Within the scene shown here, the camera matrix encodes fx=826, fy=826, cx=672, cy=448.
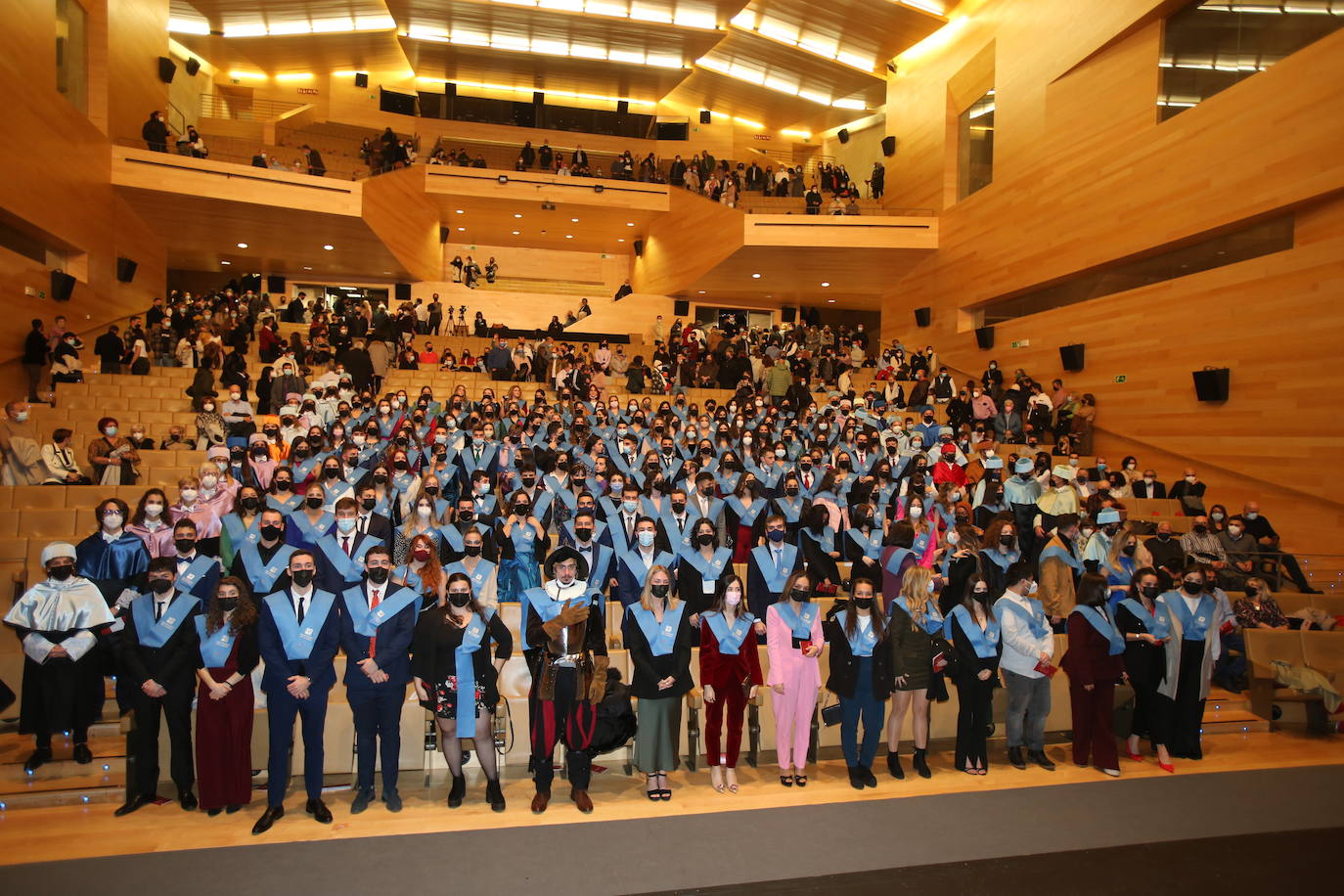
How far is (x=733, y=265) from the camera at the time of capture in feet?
70.6

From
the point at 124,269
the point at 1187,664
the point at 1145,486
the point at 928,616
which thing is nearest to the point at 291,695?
the point at 928,616

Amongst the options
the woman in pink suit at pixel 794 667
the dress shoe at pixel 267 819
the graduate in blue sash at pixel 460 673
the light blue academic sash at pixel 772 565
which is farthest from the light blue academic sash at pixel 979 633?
the dress shoe at pixel 267 819

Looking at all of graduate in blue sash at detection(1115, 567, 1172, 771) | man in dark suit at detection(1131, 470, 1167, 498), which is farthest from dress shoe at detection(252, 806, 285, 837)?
man in dark suit at detection(1131, 470, 1167, 498)

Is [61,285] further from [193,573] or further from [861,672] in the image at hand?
[861,672]

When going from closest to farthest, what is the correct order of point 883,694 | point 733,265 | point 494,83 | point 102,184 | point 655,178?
point 883,694 → point 102,184 → point 733,265 → point 655,178 → point 494,83

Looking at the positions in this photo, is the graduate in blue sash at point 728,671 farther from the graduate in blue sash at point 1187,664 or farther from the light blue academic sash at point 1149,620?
the graduate in blue sash at point 1187,664

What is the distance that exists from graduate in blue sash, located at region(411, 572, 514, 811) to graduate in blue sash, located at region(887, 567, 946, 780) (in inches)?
103

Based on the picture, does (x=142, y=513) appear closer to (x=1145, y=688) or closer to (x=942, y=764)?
(x=942, y=764)

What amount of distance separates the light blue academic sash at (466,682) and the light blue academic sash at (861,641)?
246 centimetres

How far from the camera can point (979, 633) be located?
577 cm

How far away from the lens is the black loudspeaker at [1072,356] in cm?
1470

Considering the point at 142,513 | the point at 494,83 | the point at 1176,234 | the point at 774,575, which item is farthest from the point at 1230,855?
the point at 494,83

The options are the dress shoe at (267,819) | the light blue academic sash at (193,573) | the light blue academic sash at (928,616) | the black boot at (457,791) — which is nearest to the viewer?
the dress shoe at (267,819)

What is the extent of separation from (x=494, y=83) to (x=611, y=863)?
27914 millimetres
